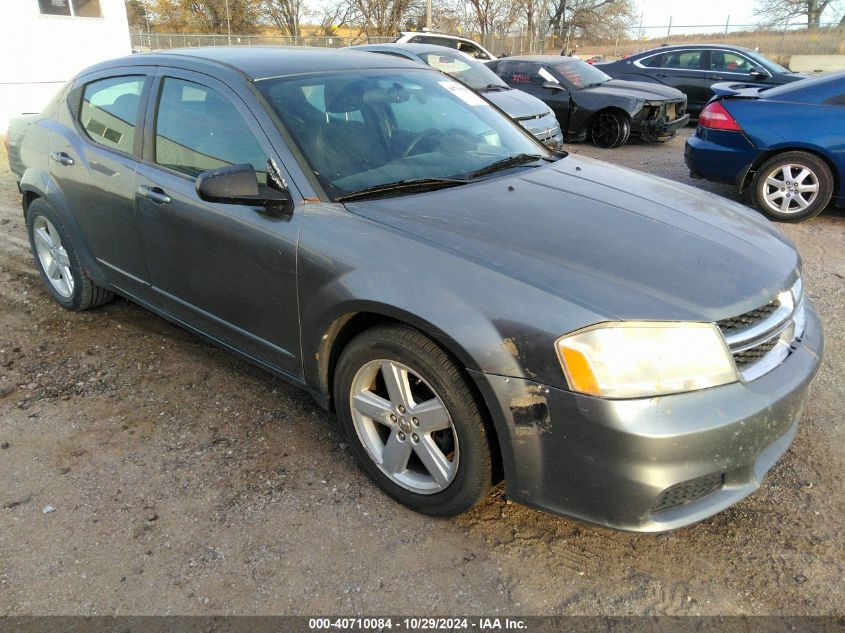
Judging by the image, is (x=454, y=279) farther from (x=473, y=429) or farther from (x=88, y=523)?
(x=88, y=523)

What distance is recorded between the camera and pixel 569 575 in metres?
2.22

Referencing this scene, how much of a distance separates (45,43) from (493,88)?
912 cm

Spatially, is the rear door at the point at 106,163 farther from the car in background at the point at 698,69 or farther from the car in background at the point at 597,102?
the car in background at the point at 698,69

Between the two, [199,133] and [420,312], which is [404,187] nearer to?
[420,312]

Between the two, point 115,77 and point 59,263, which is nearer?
point 115,77

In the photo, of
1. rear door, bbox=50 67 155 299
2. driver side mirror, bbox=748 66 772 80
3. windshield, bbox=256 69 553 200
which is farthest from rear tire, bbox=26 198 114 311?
driver side mirror, bbox=748 66 772 80

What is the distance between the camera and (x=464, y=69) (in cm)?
915

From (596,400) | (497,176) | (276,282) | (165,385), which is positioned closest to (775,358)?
(596,400)

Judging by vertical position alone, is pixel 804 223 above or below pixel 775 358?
below

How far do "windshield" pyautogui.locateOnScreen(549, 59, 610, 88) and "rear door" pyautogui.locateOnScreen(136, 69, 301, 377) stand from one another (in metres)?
8.53

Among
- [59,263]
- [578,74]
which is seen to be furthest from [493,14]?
[59,263]

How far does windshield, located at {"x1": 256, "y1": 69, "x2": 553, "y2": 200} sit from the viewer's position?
268cm

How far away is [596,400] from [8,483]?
2446 millimetres

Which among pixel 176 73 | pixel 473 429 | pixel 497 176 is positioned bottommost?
pixel 473 429
